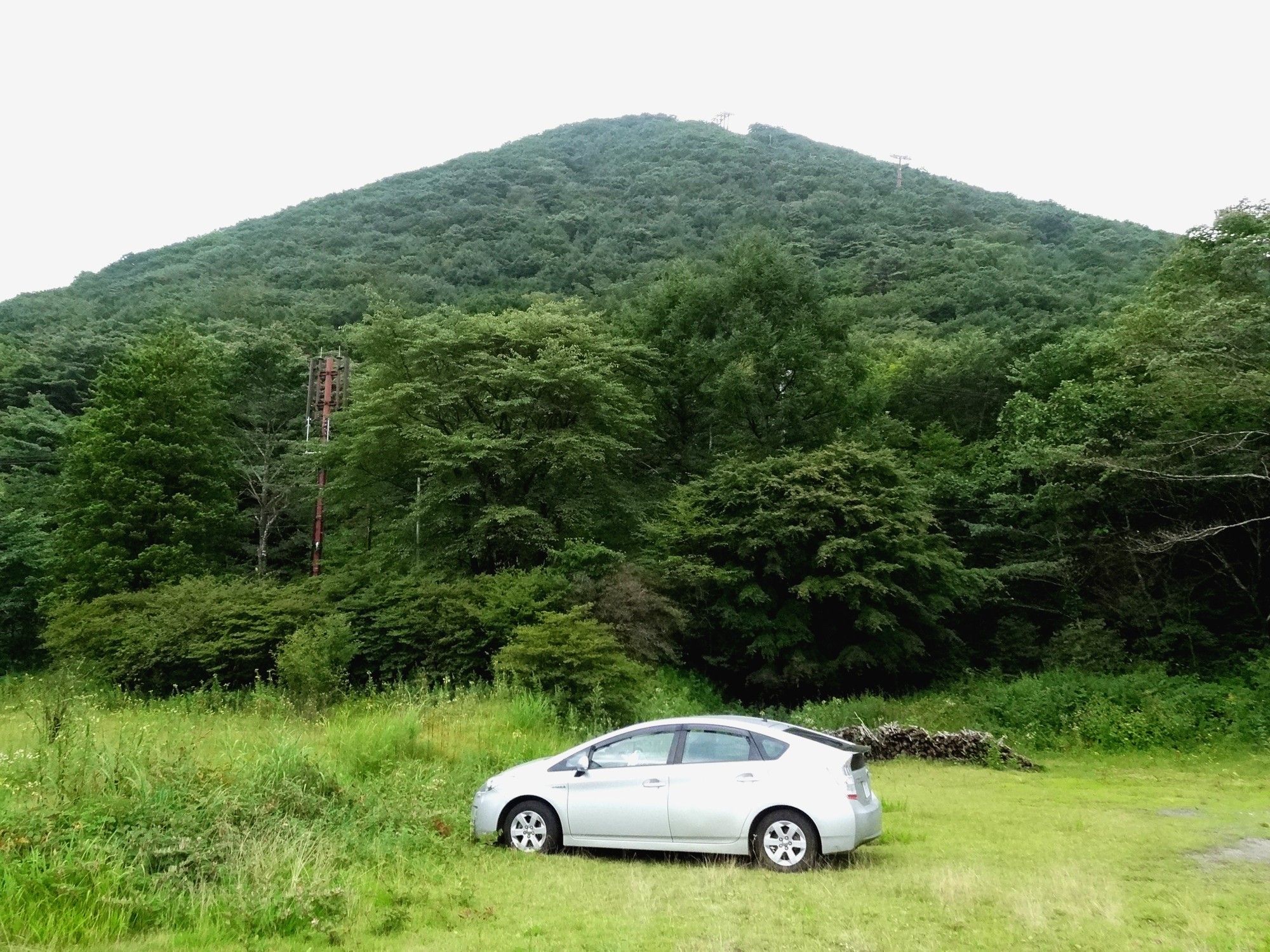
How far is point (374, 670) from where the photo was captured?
22.2 m

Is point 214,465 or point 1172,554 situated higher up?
point 214,465

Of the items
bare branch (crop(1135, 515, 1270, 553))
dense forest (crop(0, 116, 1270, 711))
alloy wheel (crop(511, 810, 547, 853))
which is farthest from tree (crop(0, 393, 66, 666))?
bare branch (crop(1135, 515, 1270, 553))

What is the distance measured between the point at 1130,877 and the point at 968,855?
1.57 m

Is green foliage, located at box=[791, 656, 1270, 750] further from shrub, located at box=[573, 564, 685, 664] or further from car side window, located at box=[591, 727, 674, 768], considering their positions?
car side window, located at box=[591, 727, 674, 768]

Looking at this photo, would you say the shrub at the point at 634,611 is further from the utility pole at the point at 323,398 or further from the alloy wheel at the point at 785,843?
the alloy wheel at the point at 785,843

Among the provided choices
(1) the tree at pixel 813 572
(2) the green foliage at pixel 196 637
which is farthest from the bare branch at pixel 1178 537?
(2) the green foliage at pixel 196 637

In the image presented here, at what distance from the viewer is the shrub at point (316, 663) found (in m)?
18.1

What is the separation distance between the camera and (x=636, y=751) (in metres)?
8.90

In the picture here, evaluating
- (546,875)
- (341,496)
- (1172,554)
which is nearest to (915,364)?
(1172,554)

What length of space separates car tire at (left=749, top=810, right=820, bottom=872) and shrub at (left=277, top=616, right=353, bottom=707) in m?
11.6

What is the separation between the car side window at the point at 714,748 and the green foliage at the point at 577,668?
25.3ft

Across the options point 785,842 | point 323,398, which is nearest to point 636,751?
point 785,842

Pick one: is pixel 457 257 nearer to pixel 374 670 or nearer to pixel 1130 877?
pixel 374 670

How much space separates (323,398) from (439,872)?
26.8 metres
